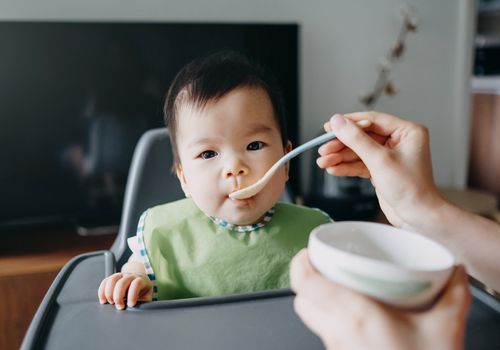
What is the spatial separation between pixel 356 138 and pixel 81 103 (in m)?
1.65

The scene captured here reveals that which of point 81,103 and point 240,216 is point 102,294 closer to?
point 240,216

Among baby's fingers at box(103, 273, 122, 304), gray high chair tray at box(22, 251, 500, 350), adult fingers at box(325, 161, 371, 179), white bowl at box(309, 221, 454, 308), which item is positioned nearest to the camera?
white bowl at box(309, 221, 454, 308)

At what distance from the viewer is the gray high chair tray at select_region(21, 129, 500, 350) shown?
564 mm

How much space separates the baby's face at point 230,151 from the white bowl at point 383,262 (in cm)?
35

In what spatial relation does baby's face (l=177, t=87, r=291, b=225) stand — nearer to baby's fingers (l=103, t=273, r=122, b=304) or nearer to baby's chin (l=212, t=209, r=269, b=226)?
baby's chin (l=212, t=209, r=269, b=226)

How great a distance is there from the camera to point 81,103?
2037mm

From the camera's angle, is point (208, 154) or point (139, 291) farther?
point (208, 154)

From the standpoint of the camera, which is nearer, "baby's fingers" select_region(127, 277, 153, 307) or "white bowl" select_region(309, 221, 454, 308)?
"white bowl" select_region(309, 221, 454, 308)

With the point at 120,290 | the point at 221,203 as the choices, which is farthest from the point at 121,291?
the point at 221,203

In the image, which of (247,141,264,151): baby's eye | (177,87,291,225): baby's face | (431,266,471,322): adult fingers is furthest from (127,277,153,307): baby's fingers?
(431,266,471,322): adult fingers

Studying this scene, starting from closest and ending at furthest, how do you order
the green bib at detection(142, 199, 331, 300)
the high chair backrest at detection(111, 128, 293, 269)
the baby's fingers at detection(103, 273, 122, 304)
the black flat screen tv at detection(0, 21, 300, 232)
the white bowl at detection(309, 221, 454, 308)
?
1. the white bowl at detection(309, 221, 454, 308)
2. the baby's fingers at detection(103, 273, 122, 304)
3. the green bib at detection(142, 199, 331, 300)
4. the high chair backrest at detection(111, 128, 293, 269)
5. the black flat screen tv at detection(0, 21, 300, 232)

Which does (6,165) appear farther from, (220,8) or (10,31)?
(220,8)

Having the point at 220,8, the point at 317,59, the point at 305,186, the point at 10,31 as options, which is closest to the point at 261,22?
the point at 220,8

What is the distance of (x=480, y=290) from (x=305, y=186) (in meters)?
1.91
